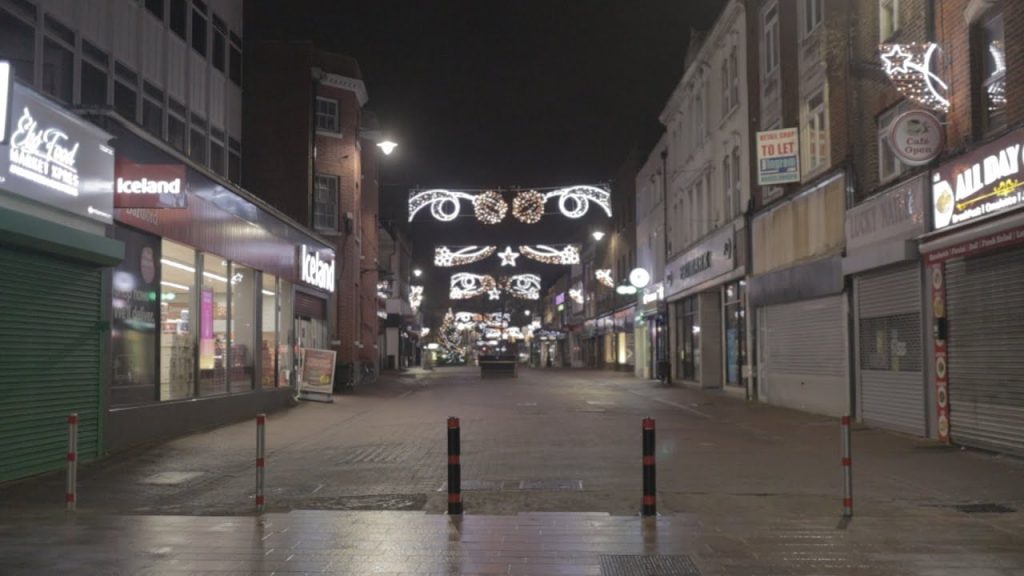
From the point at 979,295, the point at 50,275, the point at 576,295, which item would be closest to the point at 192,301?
the point at 50,275

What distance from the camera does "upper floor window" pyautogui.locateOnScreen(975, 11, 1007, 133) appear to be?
14092mm

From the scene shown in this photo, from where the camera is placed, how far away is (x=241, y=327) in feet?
72.8

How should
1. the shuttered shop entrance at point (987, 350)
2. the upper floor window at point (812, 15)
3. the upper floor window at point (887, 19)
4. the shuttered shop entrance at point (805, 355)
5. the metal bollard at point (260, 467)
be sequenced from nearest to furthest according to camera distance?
the metal bollard at point (260, 467) < the shuttered shop entrance at point (987, 350) < the upper floor window at point (887, 19) < the shuttered shop entrance at point (805, 355) < the upper floor window at point (812, 15)

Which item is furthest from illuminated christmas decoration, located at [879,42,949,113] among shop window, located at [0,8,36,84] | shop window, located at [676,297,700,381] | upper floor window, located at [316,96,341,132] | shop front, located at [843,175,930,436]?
upper floor window, located at [316,96,341,132]

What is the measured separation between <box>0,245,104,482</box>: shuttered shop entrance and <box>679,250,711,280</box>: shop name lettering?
2171cm

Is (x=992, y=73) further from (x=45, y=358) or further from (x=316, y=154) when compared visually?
(x=316, y=154)

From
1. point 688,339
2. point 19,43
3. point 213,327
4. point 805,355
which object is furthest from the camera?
point 688,339

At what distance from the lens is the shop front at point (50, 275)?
11.7 meters

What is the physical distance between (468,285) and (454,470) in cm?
4757

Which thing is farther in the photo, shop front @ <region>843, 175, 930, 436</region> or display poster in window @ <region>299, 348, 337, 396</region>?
display poster in window @ <region>299, 348, 337, 396</region>

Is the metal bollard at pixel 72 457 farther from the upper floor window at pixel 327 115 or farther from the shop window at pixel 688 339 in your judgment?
the shop window at pixel 688 339

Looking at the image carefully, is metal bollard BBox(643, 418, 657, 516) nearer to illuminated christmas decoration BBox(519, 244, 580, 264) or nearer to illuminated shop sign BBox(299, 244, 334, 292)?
illuminated shop sign BBox(299, 244, 334, 292)

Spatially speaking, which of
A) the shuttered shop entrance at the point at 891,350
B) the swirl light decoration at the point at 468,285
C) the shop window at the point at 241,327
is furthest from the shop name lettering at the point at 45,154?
the swirl light decoration at the point at 468,285

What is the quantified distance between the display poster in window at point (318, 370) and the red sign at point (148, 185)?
12.1m
